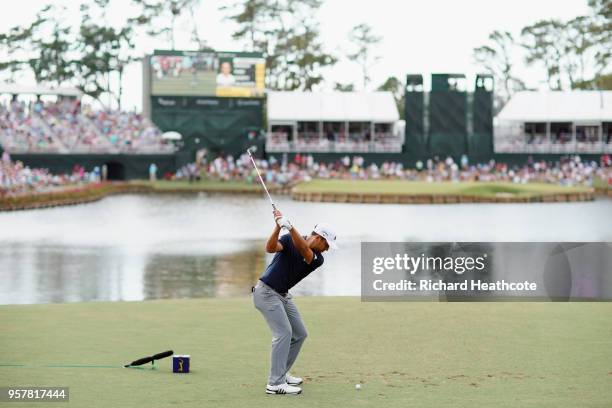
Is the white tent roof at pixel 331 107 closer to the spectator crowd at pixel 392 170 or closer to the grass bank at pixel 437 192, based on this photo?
the spectator crowd at pixel 392 170

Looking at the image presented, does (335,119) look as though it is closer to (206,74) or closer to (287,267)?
(206,74)

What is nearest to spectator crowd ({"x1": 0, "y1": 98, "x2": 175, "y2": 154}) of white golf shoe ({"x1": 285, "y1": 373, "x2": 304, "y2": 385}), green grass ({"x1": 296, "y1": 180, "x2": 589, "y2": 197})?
green grass ({"x1": 296, "y1": 180, "x2": 589, "y2": 197})

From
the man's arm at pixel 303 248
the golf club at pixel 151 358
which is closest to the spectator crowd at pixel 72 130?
the golf club at pixel 151 358

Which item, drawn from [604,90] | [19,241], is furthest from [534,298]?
[604,90]

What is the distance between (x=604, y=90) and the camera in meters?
88.1

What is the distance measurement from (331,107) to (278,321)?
7302 centimetres

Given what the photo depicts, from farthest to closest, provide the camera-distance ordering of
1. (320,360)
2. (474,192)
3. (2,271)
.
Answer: (474,192) < (2,271) < (320,360)

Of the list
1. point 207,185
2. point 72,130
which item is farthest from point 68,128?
point 207,185

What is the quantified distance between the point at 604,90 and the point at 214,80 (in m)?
28.8

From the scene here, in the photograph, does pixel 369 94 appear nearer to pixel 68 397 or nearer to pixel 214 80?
pixel 214 80

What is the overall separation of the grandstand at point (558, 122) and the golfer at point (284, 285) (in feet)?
233

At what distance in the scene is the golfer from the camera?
35.0 ft

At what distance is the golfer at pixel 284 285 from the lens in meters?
10.7

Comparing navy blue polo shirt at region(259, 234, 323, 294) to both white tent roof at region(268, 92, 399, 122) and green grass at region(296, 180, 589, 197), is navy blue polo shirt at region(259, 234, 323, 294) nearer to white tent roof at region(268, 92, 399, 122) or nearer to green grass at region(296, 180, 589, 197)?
green grass at region(296, 180, 589, 197)
